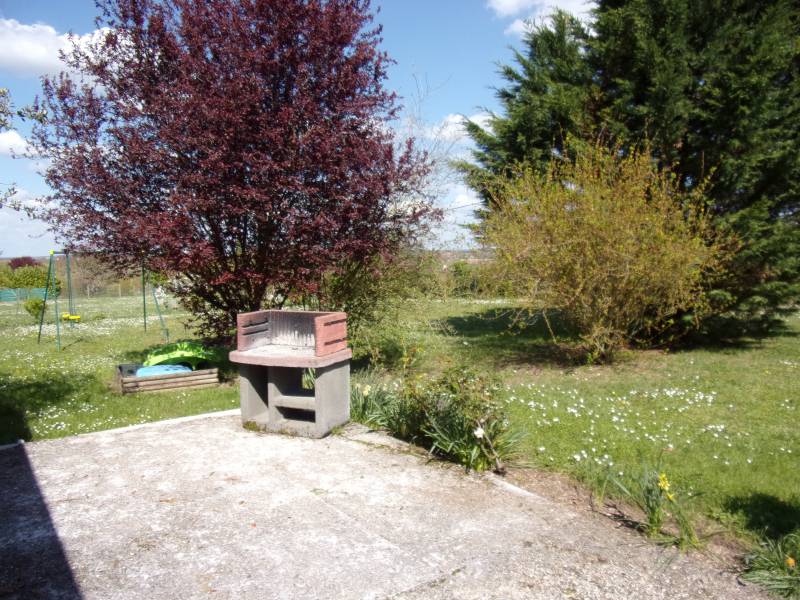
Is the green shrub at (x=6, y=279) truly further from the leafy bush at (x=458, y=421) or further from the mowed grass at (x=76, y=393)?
the leafy bush at (x=458, y=421)

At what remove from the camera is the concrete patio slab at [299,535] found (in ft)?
8.84

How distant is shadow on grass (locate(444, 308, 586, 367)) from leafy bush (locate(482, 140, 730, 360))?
65cm

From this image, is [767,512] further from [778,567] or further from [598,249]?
[598,249]

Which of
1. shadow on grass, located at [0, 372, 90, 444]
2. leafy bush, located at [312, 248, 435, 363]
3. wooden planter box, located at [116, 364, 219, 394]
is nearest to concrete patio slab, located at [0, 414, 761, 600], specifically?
shadow on grass, located at [0, 372, 90, 444]

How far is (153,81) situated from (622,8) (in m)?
8.90

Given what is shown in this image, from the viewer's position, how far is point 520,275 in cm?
839

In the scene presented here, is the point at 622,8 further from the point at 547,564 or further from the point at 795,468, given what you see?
the point at 547,564

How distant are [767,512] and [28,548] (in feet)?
14.5

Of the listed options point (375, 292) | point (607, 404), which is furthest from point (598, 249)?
point (375, 292)

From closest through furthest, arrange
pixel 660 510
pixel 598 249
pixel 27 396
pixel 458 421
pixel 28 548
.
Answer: pixel 28 548, pixel 660 510, pixel 458 421, pixel 27 396, pixel 598 249

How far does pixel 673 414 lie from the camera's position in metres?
6.15

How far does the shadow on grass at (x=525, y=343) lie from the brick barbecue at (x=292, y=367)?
3672mm

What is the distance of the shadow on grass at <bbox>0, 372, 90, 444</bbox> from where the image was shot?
18.4 ft

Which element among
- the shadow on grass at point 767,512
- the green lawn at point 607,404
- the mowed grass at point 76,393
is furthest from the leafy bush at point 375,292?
the shadow on grass at point 767,512
